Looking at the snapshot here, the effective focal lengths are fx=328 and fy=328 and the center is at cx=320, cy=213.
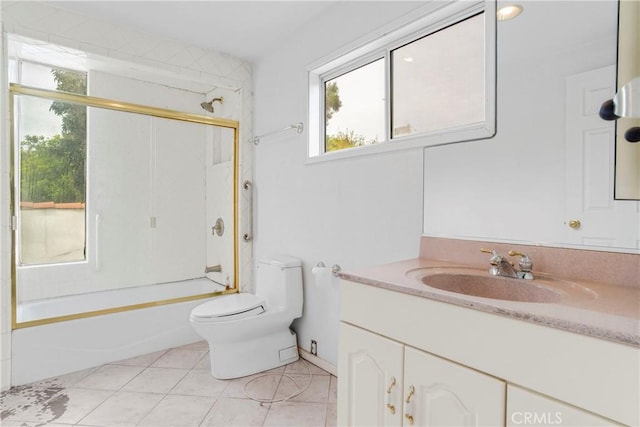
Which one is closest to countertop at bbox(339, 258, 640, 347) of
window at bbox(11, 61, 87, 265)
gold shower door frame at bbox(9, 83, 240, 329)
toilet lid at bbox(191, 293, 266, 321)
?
toilet lid at bbox(191, 293, 266, 321)

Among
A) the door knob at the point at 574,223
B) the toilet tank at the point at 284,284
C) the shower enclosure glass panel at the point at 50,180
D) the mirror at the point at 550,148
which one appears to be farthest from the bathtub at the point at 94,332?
the door knob at the point at 574,223

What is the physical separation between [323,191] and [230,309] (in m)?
0.94

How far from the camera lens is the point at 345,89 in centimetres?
221

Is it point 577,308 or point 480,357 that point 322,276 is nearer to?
point 480,357

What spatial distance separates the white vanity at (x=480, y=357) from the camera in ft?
2.19

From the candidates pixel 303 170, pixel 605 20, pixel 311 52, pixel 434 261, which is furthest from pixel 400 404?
pixel 311 52

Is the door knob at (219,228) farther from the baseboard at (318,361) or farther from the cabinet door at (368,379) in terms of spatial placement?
the cabinet door at (368,379)

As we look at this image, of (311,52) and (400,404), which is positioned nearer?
(400,404)

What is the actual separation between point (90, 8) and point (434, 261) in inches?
103

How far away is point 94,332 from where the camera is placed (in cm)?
223

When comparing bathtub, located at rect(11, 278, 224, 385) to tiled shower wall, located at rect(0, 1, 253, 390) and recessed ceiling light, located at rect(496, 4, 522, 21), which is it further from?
recessed ceiling light, located at rect(496, 4, 522, 21)

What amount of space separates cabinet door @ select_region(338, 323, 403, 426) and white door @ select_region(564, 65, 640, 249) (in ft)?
2.50

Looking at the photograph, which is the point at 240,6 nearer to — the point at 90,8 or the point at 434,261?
the point at 90,8

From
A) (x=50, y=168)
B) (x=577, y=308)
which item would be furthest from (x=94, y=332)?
(x=577, y=308)
